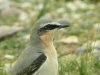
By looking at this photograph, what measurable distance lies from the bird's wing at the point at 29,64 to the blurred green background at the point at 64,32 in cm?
82

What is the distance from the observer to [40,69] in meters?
6.17

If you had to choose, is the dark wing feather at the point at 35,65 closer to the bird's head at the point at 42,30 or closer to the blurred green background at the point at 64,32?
the bird's head at the point at 42,30

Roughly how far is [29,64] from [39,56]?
0.15 meters

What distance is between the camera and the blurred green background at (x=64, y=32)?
7.14 m

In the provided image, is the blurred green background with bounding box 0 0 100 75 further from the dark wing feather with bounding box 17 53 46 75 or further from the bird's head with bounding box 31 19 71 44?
the dark wing feather with bounding box 17 53 46 75

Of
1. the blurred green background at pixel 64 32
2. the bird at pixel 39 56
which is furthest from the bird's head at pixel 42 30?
the blurred green background at pixel 64 32

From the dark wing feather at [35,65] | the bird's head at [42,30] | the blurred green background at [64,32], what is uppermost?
the bird's head at [42,30]

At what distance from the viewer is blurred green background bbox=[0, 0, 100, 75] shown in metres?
7.14

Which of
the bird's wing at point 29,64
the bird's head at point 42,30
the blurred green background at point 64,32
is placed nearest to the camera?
the bird's wing at point 29,64

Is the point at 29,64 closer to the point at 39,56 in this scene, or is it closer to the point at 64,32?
Answer: the point at 39,56

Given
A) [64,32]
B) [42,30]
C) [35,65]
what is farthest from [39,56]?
[64,32]

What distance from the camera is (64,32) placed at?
10.1m

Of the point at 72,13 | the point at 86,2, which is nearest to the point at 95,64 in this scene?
the point at 72,13

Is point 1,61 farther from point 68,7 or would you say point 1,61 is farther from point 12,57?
point 68,7
